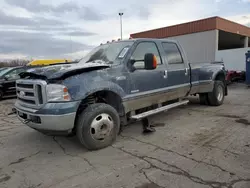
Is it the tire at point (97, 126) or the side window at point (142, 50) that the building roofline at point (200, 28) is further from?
the tire at point (97, 126)

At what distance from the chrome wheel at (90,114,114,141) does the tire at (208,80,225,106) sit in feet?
14.1

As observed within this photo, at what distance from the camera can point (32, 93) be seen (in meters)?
3.74

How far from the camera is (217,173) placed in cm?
299

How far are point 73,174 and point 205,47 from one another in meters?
19.3

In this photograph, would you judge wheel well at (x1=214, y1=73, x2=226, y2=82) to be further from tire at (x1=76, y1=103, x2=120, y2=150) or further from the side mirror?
tire at (x1=76, y1=103, x2=120, y2=150)

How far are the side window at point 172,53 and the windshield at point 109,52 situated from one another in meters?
1.13

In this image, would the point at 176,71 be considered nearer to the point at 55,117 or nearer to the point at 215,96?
the point at 215,96

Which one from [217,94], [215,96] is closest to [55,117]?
[215,96]

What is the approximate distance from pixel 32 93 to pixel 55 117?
0.70m

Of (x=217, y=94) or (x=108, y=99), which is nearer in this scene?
(x=108, y=99)

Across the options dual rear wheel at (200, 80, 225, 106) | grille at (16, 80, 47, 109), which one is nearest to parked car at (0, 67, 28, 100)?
grille at (16, 80, 47, 109)

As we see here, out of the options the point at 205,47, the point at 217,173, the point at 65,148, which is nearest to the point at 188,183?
the point at 217,173

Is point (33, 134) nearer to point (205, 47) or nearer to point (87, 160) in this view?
point (87, 160)

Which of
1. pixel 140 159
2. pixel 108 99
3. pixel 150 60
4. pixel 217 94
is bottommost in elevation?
pixel 140 159
